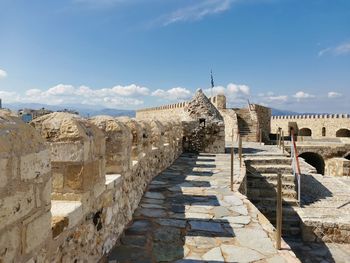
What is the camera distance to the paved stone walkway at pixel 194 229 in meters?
3.27

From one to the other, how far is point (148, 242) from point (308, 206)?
22.0ft

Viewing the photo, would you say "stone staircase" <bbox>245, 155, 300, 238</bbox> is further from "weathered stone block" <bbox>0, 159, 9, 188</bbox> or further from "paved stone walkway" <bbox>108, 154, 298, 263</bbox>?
"weathered stone block" <bbox>0, 159, 9, 188</bbox>

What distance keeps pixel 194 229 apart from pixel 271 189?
5962 millimetres

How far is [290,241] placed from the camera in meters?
7.36

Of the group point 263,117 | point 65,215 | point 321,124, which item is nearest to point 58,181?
point 65,215

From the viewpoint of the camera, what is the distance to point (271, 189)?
9.39 m

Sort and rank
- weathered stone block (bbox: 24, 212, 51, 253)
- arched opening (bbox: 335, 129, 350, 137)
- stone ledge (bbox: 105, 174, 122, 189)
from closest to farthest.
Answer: weathered stone block (bbox: 24, 212, 51, 253), stone ledge (bbox: 105, 174, 122, 189), arched opening (bbox: 335, 129, 350, 137)

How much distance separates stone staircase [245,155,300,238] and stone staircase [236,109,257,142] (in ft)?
49.6

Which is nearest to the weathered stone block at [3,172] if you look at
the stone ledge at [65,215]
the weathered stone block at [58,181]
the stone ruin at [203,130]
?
the stone ledge at [65,215]

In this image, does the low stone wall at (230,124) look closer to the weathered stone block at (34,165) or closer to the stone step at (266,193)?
the stone step at (266,193)

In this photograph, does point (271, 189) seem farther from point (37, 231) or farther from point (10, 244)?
point (10, 244)

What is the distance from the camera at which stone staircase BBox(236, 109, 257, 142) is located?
84.5 ft

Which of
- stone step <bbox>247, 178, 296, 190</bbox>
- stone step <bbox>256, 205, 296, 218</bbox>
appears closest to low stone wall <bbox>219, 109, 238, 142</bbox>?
stone step <bbox>247, 178, 296, 190</bbox>

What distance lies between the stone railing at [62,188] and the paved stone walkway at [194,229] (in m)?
0.30
